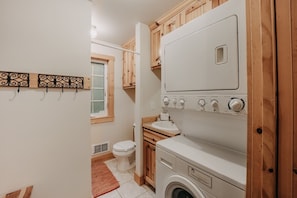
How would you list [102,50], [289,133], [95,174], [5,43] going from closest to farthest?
[289,133] → [5,43] → [95,174] → [102,50]

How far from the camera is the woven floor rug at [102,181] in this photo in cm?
186

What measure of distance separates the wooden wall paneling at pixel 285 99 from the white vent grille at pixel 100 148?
8.92 ft

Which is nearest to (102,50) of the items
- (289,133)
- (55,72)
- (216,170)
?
(55,72)

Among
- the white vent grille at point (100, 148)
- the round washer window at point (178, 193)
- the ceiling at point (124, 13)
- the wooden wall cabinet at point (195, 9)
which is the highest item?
the ceiling at point (124, 13)

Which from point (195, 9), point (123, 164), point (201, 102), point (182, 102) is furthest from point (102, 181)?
point (195, 9)

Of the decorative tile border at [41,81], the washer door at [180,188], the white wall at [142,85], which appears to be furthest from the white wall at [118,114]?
the washer door at [180,188]

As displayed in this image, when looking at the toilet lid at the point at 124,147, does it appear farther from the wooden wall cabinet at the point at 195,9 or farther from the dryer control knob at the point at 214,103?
the wooden wall cabinet at the point at 195,9

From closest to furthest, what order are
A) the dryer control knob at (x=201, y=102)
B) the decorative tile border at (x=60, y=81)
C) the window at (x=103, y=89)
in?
1. the dryer control knob at (x=201, y=102)
2. the decorative tile border at (x=60, y=81)
3. the window at (x=103, y=89)

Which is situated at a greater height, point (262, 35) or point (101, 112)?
point (262, 35)

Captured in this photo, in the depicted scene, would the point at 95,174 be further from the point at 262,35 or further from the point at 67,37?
the point at 262,35

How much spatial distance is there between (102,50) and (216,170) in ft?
8.91

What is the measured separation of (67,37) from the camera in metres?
1.39

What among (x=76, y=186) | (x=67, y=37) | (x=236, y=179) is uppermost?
(x=67, y=37)

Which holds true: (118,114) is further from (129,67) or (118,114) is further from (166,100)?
(166,100)
